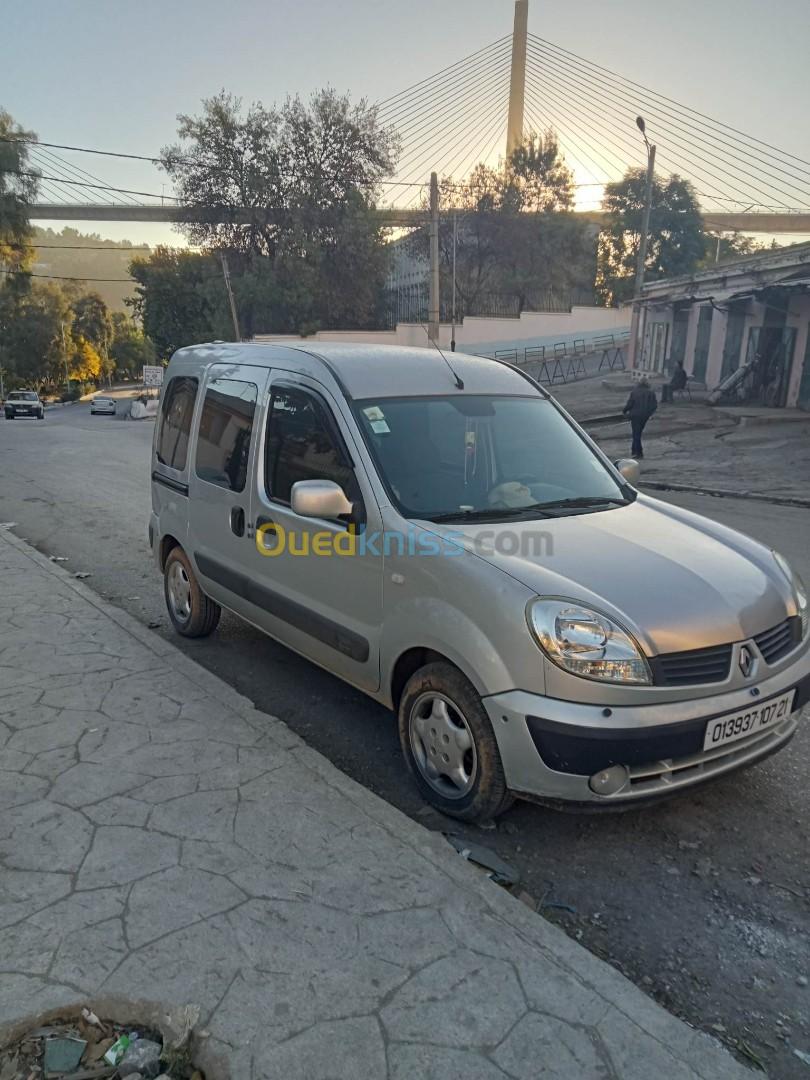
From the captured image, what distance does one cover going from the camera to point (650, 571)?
3.06m

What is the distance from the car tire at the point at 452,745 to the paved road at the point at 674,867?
15 cm

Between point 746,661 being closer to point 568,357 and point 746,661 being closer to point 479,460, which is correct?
point 479,460

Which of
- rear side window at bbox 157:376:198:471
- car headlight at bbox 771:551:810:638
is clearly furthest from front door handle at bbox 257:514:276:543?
car headlight at bbox 771:551:810:638

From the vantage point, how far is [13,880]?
105 inches

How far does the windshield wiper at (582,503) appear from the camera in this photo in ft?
12.1

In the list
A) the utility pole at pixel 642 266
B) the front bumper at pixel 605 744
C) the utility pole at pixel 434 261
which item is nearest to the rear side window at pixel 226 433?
the front bumper at pixel 605 744

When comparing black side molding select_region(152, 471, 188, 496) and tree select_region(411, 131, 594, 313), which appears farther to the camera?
tree select_region(411, 131, 594, 313)

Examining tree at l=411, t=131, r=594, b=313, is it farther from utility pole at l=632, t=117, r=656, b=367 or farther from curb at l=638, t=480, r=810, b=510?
curb at l=638, t=480, r=810, b=510

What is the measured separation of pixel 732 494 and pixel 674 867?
1054cm

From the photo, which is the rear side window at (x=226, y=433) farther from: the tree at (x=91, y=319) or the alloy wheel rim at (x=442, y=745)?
the tree at (x=91, y=319)

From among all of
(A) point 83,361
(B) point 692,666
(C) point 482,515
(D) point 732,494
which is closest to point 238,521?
(C) point 482,515

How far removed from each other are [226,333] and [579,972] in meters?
42.6

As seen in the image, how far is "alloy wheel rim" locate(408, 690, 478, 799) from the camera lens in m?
3.13

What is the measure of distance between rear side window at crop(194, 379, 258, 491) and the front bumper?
7.42 feet
